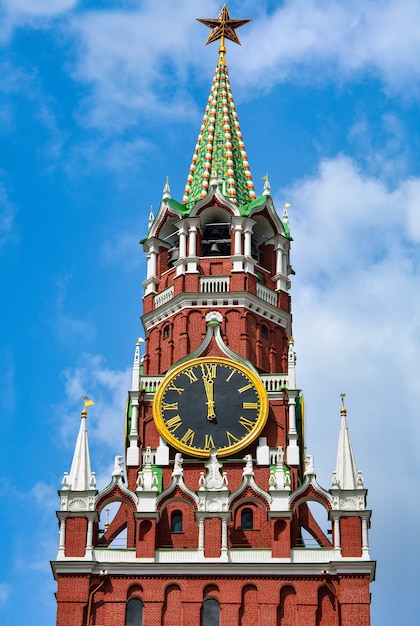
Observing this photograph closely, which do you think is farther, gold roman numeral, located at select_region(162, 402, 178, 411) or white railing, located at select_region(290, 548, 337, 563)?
gold roman numeral, located at select_region(162, 402, 178, 411)

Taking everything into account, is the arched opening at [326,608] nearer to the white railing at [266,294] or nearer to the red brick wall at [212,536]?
the red brick wall at [212,536]

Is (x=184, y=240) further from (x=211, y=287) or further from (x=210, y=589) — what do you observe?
(x=210, y=589)

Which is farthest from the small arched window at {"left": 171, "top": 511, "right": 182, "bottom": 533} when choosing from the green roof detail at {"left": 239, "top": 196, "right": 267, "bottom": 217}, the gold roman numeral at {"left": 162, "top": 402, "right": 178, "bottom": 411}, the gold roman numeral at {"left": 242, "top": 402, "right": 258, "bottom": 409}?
the green roof detail at {"left": 239, "top": 196, "right": 267, "bottom": 217}

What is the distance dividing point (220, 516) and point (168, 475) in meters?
3.41

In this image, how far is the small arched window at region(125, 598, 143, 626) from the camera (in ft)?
194

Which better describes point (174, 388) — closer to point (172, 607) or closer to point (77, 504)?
point (77, 504)

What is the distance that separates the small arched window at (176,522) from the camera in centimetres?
6212

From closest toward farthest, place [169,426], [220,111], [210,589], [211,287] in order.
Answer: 1. [210,589]
2. [169,426]
3. [211,287]
4. [220,111]

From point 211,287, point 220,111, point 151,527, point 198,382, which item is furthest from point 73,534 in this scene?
point 220,111

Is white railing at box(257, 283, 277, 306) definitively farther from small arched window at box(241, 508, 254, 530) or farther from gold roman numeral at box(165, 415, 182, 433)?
small arched window at box(241, 508, 254, 530)

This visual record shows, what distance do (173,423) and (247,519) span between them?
167 inches

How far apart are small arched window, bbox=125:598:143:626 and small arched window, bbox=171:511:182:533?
3.23 metres

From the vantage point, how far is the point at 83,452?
6244 centimetres

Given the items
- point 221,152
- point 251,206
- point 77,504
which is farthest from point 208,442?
point 221,152
